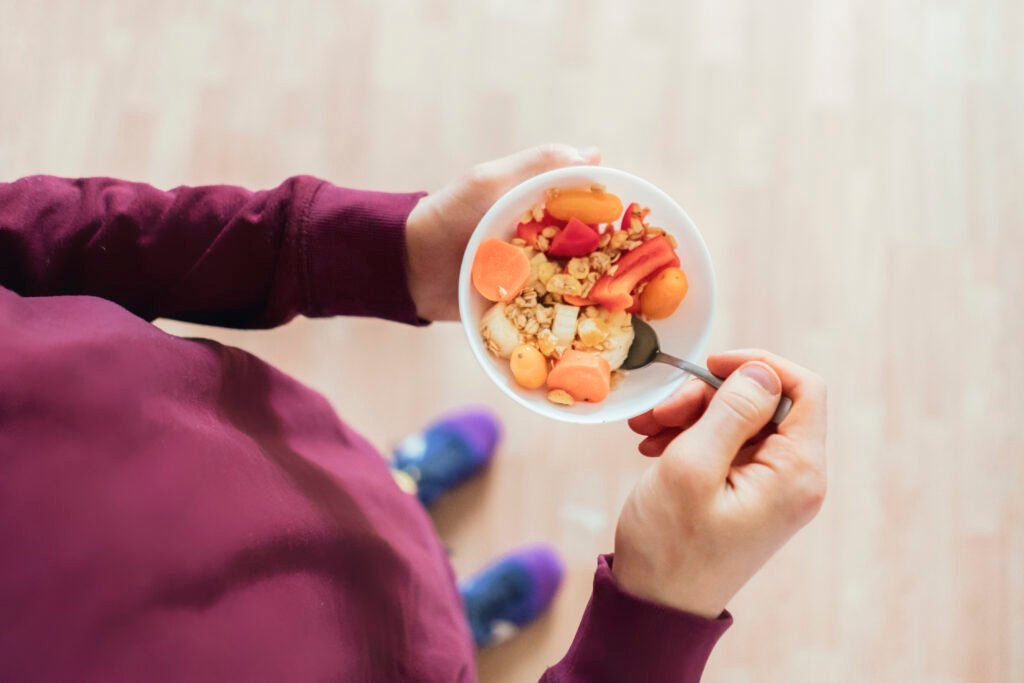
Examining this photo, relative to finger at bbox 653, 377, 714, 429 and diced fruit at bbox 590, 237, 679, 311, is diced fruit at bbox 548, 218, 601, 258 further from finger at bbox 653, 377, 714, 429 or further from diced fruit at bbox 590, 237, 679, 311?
finger at bbox 653, 377, 714, 429

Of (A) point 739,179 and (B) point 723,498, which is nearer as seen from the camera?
(B) point 723,498

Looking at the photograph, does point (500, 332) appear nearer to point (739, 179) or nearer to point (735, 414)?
point (735, 414)

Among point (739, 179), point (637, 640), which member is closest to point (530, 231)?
point (637, 640)

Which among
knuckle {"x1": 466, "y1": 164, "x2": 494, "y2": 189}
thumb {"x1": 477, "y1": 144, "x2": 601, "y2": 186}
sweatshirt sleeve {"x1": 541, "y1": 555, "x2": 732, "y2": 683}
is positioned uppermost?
thumb {"x1": 477, "y1": 144, "x2": 601, "y2": 186}

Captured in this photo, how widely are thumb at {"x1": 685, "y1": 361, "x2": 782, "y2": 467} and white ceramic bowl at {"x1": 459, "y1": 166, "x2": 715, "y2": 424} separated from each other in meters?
0.07

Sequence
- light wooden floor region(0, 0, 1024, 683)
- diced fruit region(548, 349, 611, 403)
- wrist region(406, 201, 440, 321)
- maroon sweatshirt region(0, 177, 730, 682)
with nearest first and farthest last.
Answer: maroon sweatshirt region(0, 177, 730, 682) < diced fruit region(548, 349, 611, 403) < wrist region(406, 201, 440, 321) < light wooden floor region(0, 0, 1024, 683)

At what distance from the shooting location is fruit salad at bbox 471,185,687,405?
632 millimetres

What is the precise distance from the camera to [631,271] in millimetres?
635

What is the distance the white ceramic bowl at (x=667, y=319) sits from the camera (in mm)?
632

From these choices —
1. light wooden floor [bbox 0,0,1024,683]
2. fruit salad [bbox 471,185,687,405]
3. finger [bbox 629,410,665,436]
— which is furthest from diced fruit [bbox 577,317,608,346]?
light wooden floor [bbox 0,0,1024,683]

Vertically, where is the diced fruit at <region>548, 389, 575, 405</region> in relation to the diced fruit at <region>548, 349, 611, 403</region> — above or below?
below

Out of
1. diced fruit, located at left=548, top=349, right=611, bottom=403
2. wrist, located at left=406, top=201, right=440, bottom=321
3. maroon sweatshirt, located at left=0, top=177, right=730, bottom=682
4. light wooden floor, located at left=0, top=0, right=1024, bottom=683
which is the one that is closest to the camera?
maroon sweatshirt, located at left=0, top=177, right=730, bottom=682

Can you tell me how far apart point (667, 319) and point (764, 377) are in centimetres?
12

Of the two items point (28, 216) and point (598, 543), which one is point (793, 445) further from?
point (28, 216)
